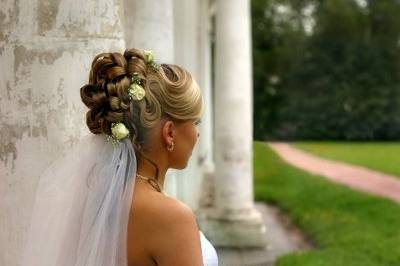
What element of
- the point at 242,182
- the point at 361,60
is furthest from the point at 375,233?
the point at 361,60

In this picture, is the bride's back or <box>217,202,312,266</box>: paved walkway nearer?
the bride's back

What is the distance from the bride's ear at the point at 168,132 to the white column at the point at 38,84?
1.10 m

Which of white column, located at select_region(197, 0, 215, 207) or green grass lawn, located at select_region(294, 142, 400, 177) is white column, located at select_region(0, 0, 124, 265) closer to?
white column, located at select_region(197, 0, 215, 207)

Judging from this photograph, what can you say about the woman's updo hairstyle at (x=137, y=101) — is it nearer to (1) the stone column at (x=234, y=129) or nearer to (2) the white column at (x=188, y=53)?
(1) the stone column at (x=234, y=129)

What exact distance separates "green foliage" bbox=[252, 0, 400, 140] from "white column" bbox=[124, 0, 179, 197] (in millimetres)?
15531

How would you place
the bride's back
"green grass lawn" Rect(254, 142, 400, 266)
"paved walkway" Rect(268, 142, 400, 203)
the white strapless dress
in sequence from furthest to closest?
"paved walkway" Rect(268, 142, 400, 203) < "green grass lawn" Rect(254, 142, 400, 266) < the white strapless dress < the bride's back

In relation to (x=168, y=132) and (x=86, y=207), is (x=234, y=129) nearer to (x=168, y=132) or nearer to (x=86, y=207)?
(x=86, y=207)

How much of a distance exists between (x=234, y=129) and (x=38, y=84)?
8312 millimetres

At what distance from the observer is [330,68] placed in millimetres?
30875

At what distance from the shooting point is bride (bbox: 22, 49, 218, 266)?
229 centimetres

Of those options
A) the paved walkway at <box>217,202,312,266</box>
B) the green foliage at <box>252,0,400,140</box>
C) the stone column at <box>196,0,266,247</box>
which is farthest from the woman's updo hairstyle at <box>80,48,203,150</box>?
the green foliage at <box>252,0,400,140</box>

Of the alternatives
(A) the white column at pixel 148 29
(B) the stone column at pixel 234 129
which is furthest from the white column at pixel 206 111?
(A) the white column at pixel 148 29

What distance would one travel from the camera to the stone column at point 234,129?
38.3 feet

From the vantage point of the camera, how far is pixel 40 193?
281cm
